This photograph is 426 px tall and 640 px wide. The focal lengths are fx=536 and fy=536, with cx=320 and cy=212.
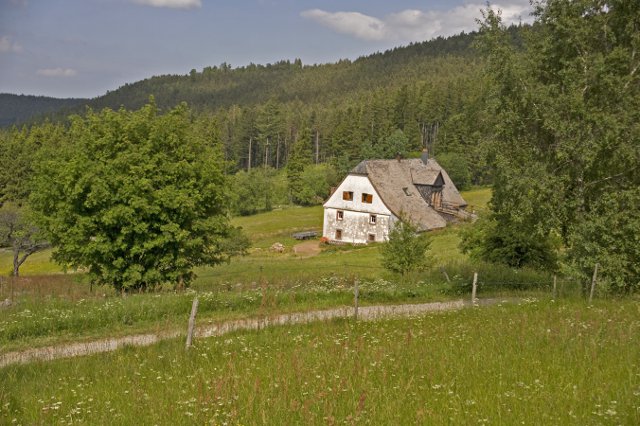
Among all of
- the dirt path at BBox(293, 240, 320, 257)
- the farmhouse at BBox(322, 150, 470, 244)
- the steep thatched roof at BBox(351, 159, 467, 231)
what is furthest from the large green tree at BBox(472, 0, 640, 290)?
the dirt path at BBox(293, 240, 320, 257)

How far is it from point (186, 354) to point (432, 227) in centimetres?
5587

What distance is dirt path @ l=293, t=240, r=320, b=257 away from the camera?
6244 centimetres

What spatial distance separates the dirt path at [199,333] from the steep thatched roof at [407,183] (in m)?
43.1

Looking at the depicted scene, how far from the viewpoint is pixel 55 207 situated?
2595 cm

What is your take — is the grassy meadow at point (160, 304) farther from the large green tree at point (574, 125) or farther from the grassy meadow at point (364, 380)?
the large green tree at point (574, 125)

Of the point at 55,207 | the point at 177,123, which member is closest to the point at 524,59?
the point at 177,123

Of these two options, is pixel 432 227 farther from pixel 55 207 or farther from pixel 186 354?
pixel 186 354

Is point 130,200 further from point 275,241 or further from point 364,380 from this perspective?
point 275,241

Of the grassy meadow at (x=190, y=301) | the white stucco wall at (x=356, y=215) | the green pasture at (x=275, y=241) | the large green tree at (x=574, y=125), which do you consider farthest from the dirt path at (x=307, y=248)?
the large green tree at (x=574, y=125)

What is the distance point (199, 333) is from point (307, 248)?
166ft

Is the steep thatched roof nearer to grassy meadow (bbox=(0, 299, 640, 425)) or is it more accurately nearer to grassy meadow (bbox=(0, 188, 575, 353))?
grassy meadow (bbox=(0, 188, 575, 353))

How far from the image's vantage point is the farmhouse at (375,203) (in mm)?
65188

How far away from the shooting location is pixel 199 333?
49.4 feet

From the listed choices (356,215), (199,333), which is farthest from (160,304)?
(356,215)
